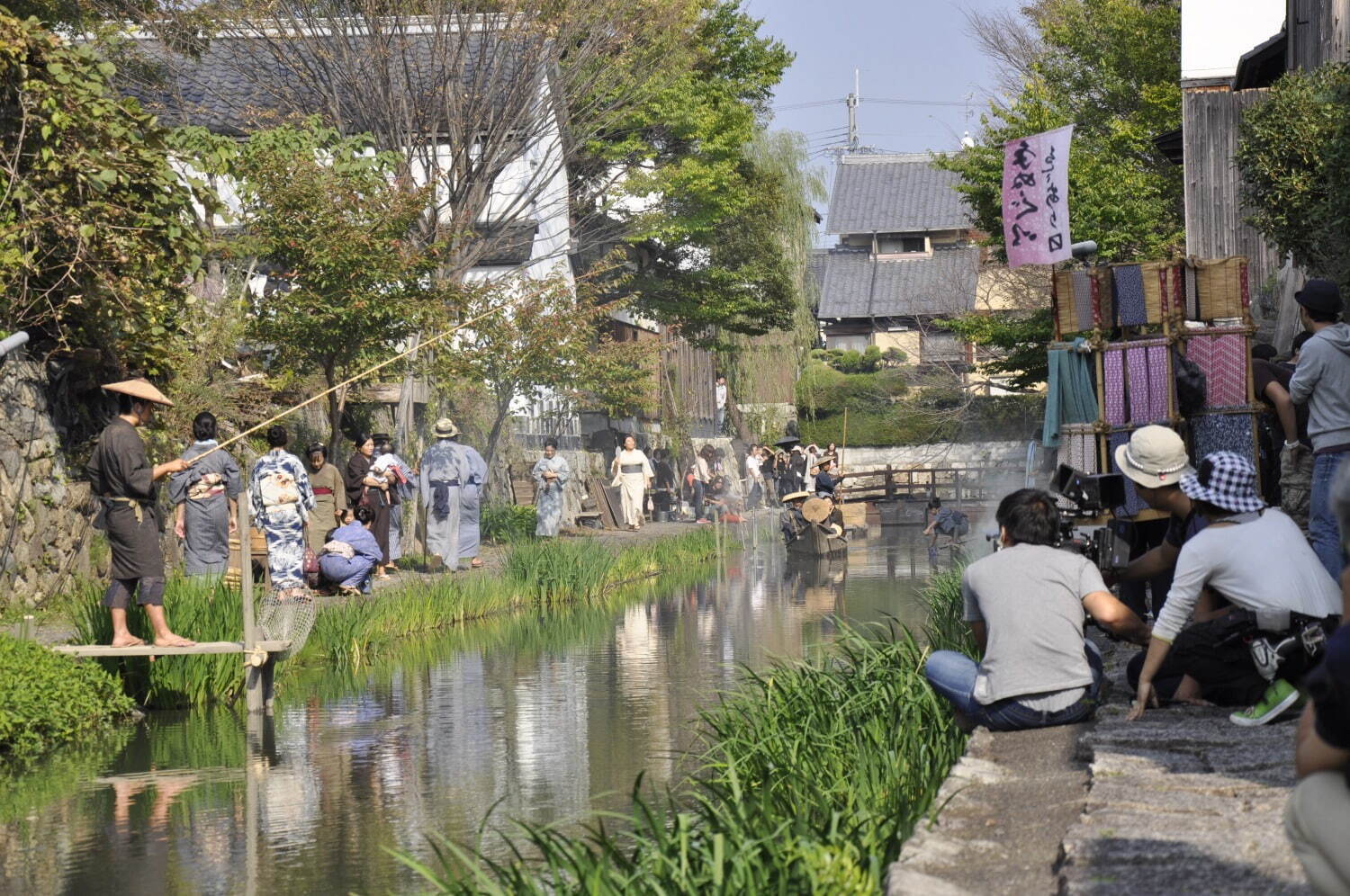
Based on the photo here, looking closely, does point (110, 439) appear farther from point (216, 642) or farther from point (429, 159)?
point (429, 159)

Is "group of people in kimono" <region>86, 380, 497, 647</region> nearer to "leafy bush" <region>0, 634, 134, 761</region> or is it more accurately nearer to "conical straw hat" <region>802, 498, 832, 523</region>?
"leafy bush" <region>0, 634, 134, 761</region>

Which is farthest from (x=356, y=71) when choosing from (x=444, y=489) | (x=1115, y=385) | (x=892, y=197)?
(x=892, y=197)

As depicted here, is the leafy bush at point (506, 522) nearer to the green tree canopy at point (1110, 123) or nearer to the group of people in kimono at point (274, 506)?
the group of people in kimono at point (274, 506)

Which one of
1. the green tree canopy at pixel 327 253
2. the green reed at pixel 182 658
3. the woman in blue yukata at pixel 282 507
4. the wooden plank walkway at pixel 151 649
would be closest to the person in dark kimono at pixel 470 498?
the green tree canopy at pixel 327 253

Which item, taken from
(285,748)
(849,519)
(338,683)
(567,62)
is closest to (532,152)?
(567,62)

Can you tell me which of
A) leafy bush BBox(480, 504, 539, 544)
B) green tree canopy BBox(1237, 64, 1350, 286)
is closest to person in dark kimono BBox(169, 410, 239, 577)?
green tree canopy BBox(1237, 64, 1350, 286)

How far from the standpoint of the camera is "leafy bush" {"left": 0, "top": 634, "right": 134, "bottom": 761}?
854cm

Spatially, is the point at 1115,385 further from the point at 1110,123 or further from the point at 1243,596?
the point at 1110,123

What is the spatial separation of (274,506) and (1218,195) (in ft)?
34.5

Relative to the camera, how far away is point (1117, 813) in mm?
4535

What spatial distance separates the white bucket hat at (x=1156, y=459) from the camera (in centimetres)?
689

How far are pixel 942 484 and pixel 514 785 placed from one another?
30941 mm

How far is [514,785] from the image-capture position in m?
7.84

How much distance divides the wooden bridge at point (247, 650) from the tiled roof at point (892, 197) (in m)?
42.9
